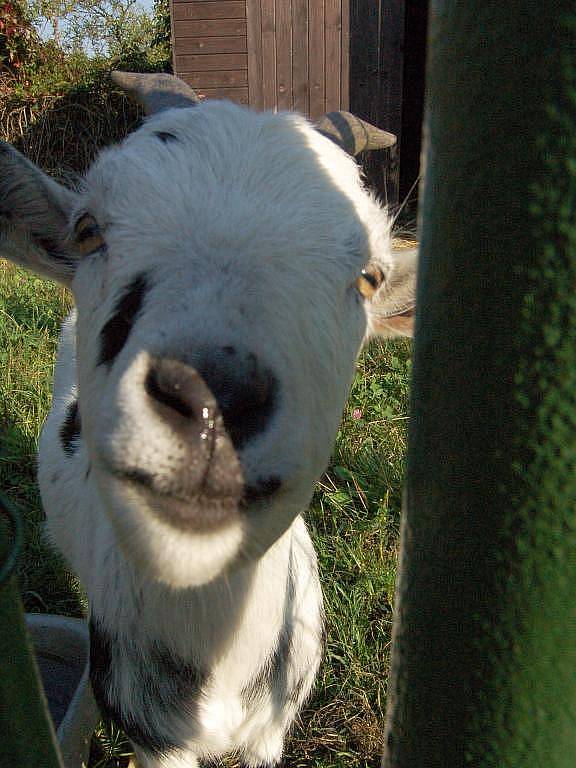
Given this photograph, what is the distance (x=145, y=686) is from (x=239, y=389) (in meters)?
1.37

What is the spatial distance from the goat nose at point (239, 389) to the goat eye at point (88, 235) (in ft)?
2.43

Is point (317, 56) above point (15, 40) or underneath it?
underneath

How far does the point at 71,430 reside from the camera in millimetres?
2979

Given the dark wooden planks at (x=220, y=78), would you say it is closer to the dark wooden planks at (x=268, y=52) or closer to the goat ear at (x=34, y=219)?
the dark wooden planks at (x=268, y=52)

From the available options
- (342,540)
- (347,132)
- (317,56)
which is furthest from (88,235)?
(317,56)

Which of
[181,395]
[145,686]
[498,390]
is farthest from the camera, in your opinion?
[145,686]

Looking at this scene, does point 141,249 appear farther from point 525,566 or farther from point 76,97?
point 76,97

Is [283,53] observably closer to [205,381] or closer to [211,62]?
[211,62]

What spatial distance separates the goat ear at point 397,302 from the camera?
2.25 meters

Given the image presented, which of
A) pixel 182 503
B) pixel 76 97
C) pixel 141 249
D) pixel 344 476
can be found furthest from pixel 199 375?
pixel 76 97

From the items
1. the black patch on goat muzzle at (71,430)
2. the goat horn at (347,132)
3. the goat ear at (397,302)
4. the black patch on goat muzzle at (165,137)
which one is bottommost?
the black patch on goat muzzle at (71,430)

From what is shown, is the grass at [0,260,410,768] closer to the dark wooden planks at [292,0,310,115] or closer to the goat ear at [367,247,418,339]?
the goat ear at [367,247,418,339]

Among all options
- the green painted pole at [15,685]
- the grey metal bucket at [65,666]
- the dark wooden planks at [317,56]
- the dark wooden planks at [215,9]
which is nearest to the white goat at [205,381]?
the grey metal bucket at [65,666]

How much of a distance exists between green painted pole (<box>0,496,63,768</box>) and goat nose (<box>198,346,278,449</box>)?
0.50 meters
